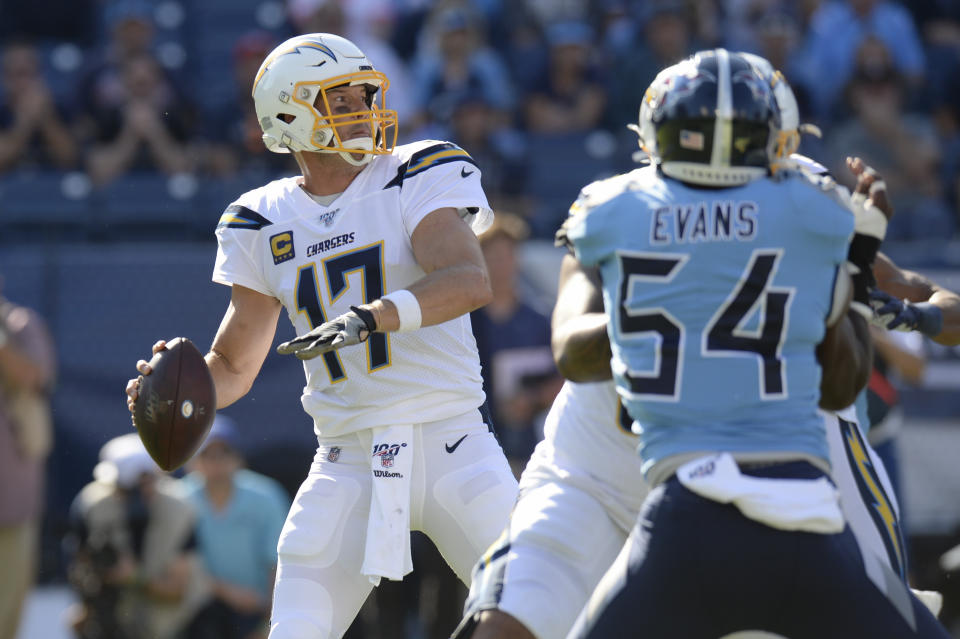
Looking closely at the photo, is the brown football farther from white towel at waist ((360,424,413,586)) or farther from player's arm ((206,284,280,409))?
white towel at waist ((360,424,413,586))

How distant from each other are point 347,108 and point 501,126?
5298 millimetres

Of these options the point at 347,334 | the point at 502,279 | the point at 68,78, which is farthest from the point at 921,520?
the point at 68,78

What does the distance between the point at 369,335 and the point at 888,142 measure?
20.7 ft

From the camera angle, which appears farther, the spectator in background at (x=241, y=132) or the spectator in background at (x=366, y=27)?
the spectator in background at (x=366, y=27)

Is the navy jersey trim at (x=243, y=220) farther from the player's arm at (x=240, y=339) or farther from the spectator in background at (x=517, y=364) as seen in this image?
the spectator in background at (x=517, y=364)

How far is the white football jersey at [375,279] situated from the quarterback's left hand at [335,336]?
43cm

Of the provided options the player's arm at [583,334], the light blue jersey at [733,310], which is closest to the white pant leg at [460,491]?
the player's arm at [583,334]

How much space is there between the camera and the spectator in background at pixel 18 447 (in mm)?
6562

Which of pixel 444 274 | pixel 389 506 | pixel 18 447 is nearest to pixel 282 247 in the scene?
pixel 444 274

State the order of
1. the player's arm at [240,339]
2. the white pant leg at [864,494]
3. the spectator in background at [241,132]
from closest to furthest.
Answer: the white pant leg at [864,494], the player's arm at [240,339], the spectator in background at [241,132]

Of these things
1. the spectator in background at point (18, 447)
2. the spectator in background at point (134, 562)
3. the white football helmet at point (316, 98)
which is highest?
the white football helmet at point (316, 98)

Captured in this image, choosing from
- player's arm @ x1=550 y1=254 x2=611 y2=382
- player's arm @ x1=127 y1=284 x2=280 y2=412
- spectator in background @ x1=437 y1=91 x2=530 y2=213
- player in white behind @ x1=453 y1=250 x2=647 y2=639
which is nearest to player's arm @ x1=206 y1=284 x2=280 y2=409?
player's arm @ x1=127 y1=284 x2=280 y2=412

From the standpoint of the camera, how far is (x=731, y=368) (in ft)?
9.23

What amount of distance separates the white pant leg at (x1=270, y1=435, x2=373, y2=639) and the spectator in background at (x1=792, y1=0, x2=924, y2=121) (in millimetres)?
6502
